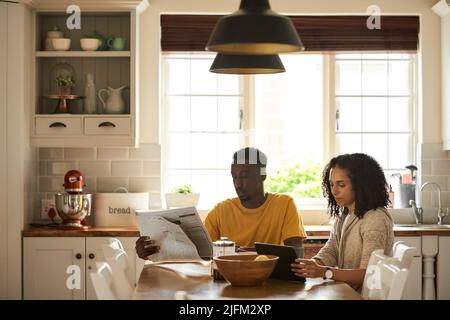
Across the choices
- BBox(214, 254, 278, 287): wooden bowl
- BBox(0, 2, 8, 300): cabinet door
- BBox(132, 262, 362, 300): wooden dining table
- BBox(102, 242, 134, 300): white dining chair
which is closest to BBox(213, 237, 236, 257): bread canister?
BBox(132, 262, 362, 300): wooden dining table

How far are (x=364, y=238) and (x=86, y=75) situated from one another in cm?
320

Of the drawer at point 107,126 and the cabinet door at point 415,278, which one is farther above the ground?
the drawer at point 107,126

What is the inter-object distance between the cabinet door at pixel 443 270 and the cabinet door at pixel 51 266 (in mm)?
2500

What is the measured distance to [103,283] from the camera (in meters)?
2.78

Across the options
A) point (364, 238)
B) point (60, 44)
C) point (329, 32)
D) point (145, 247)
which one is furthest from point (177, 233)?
point (329, 32)

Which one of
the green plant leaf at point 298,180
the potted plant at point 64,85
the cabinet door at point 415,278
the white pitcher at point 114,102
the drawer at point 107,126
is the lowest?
the cabinet door at point 415,278

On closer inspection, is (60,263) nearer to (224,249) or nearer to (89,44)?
(89,44)

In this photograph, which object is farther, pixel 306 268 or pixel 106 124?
pixel 106 124

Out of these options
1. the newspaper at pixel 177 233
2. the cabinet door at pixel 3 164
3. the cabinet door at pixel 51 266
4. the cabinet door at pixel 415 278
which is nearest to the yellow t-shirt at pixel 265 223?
the newspaper at pixel 177 233

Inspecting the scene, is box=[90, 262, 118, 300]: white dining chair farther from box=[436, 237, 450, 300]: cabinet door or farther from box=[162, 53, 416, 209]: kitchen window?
box=[162, 53, 416, 209]: kitchen window

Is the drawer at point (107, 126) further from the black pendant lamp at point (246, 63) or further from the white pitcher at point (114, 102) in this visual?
the black pendant lamp at point (246, 63)

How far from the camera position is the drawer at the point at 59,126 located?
5.82 metres

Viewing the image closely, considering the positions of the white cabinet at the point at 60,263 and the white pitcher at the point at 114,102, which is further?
the white pitcher at the point at 114,102
